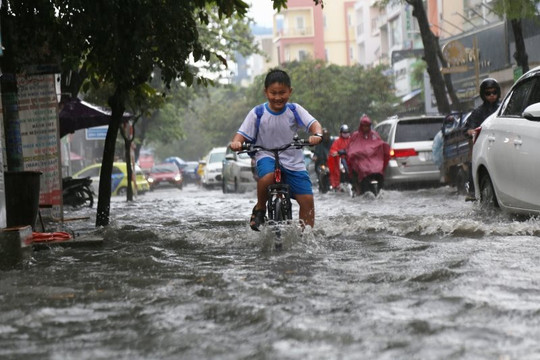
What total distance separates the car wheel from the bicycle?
3.34 meters

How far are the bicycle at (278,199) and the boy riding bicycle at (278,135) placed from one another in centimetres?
14

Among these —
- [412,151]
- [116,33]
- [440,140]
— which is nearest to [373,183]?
[440,140]

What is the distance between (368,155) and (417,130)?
227 centimetres

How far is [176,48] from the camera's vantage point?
1431 centimetres

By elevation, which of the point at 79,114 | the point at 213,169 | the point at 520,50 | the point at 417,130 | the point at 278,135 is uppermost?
the point at 520,50

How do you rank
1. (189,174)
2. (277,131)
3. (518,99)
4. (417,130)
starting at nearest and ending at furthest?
(277,131), (518,99), (417,130), (189,174)

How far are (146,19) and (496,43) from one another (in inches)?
1163

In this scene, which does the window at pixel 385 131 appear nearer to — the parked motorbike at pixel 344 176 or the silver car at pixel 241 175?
the parked motorbike at pixel 344 176

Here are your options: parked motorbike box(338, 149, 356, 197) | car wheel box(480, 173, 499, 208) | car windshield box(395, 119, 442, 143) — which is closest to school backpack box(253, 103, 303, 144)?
car wheel box(480, 173, 499, 208)

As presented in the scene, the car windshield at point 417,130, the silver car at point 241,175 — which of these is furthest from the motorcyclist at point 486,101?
the silver car at point 241,175

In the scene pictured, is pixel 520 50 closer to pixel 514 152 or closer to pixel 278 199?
pixel 514 152

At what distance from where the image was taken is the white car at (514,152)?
34.9 ft

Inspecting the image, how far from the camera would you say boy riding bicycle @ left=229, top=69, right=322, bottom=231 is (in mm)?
9891

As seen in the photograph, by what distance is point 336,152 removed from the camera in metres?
24.0
